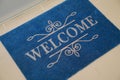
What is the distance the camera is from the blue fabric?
5.71 feet

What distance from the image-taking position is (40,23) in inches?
77.4

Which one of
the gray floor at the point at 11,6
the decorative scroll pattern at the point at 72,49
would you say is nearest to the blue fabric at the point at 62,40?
the decorative scroll pattern at the point at 72,49

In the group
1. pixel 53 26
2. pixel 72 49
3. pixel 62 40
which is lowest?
pixel 72 49

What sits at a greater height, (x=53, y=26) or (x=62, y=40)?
(x=53, y=26)

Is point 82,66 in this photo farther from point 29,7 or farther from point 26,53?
point 29,7

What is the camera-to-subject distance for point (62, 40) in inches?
73.7

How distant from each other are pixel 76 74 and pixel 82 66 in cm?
9

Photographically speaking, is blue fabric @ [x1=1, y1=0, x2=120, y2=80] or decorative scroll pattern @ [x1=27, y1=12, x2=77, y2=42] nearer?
blue fabric @ [x1=1, y1=0, x2=120, y2=80]

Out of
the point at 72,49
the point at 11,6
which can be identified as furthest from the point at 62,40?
the point at 11,6

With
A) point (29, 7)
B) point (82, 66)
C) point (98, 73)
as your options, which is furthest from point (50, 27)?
Answer: point (98, 73)

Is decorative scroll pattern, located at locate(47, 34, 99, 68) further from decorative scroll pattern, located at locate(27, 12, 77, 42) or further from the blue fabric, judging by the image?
decorative scroll pattern, located at locate(27, 12, 77, 42)

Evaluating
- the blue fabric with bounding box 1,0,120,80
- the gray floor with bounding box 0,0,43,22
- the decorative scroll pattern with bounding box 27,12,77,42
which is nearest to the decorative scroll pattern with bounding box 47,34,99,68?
Result: the blue fabric with bounding box 1,0,120,80

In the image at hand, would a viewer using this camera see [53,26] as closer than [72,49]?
No

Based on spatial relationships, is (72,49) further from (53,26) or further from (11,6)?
(11,6)
